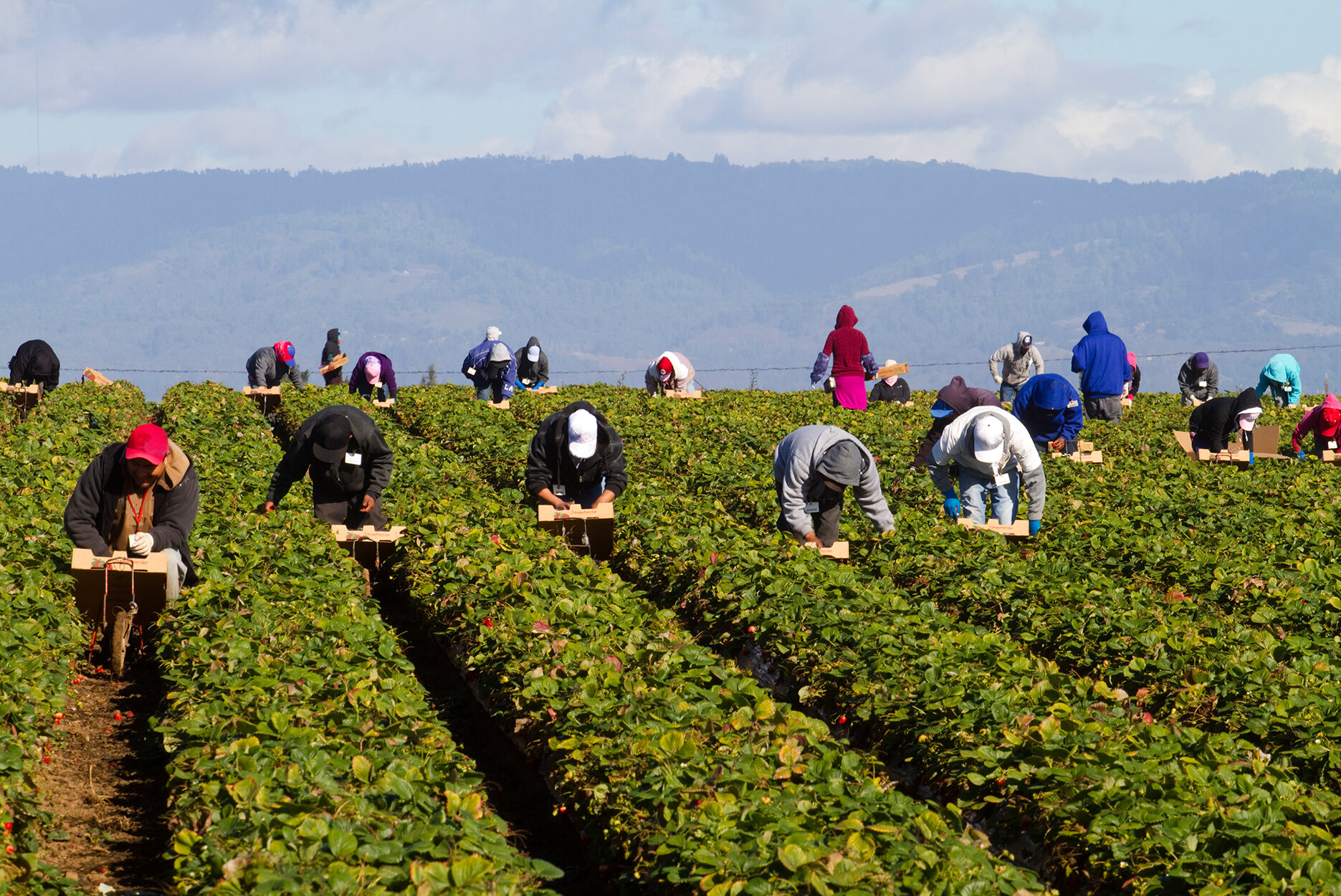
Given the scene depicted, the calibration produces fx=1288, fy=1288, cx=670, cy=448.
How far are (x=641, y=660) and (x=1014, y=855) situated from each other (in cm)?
225

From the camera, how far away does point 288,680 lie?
21.7ft

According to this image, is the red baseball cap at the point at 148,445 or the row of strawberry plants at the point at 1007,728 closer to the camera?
the row of strawberry plants at the point at 1007,728

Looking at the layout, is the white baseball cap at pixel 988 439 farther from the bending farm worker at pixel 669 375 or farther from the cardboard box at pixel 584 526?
the bending farm worker at pixel 669 375

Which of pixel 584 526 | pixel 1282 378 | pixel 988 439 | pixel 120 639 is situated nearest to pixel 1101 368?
pixel 1282 378

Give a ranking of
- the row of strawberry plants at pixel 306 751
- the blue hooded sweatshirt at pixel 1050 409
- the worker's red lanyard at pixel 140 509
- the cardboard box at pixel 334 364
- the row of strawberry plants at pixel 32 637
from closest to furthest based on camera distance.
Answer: the row of strawberry plants at pixel 306 751
the row of strawberry plants at pixel 32 637
the worker's red lanyard at pixel 140 509
the blue hooded sweatshirt at pixel 1050 409
the cardboard box at pixel 334 364

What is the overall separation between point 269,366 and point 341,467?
14214 mm

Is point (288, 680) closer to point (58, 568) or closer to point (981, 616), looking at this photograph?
point (58, 568)

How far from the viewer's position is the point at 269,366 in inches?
956

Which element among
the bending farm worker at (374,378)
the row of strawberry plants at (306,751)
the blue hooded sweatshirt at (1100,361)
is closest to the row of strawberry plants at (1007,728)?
the row of strawberry plants at (306,751)

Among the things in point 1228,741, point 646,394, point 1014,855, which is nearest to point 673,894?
point 1014,855

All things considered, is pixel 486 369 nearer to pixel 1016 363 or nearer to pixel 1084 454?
pixel 1016 363

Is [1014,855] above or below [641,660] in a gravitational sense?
below

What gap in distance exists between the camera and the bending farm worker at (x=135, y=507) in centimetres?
837

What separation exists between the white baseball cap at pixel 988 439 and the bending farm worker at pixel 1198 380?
1540 cm
